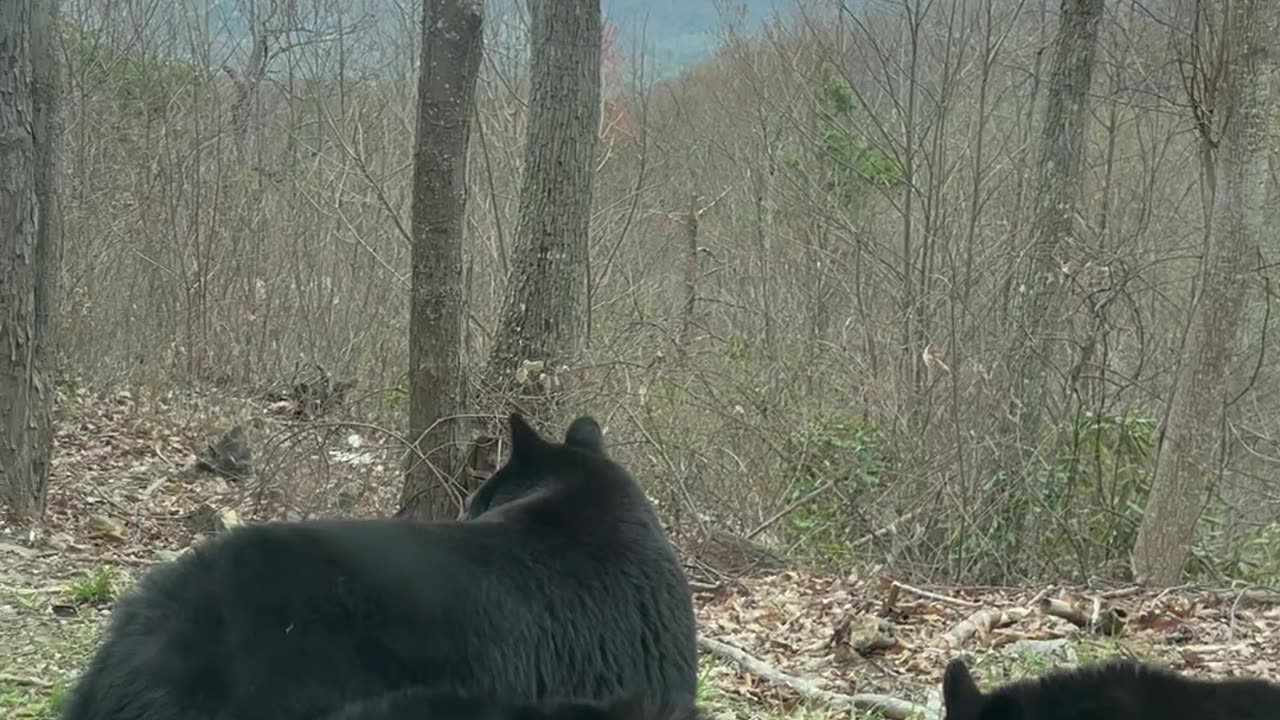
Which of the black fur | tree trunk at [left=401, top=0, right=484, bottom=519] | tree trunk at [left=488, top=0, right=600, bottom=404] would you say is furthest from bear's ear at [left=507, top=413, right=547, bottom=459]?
tree trunk at [left=488, top=0, right=600, bottom=404]

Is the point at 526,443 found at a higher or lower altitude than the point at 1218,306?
lower

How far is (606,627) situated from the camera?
4840 millimetres

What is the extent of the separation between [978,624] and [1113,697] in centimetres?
407

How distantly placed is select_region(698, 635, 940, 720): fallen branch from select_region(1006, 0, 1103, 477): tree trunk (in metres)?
4.70

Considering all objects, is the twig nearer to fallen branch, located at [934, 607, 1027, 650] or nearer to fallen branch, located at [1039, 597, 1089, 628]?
fallen branch, located at [934, 607, 1027, 650]

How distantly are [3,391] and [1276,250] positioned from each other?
1402 cm

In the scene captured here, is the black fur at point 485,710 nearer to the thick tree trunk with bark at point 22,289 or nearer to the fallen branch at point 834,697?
the fallen branch at point 834,697

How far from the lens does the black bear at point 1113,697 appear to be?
11.2ft

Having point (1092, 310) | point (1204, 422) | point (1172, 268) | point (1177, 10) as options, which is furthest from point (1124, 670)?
point (1172, 268)

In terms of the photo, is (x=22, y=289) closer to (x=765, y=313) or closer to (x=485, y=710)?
(x=485, y=710)

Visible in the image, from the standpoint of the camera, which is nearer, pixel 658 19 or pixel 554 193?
pixel 554 193

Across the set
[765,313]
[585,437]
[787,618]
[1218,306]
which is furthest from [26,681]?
[765,313]

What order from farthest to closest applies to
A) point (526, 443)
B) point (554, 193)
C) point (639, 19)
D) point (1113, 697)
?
point (639, 19), point (554, 193), point (526, 443), point (1113, 697)

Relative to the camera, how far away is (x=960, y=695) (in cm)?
342
